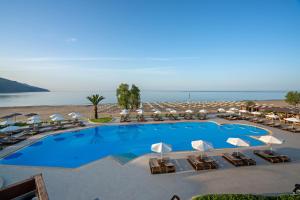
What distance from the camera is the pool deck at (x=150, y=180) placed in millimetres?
8391

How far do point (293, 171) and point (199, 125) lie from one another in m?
15.0

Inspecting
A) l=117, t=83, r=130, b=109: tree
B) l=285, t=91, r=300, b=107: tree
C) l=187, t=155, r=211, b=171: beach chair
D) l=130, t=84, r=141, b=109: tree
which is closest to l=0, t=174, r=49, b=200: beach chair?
l=187, t=155, r=211, b=171: beach chair

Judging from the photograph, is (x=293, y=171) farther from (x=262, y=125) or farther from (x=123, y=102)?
(x=123, y=102)

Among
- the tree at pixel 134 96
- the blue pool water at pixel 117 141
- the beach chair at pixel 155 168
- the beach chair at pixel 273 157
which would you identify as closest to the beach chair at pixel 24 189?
the beach chair at pixel 155 168

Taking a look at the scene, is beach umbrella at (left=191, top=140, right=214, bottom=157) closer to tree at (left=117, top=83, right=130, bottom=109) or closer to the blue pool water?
the blue pool water

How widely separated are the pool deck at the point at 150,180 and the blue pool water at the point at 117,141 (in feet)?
9.18

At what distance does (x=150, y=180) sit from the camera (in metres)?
9.57

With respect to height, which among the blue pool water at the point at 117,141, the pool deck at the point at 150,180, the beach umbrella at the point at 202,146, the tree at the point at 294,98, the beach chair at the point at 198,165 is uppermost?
the tree at the point at 294,98

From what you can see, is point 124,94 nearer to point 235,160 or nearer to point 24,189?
point 235,160

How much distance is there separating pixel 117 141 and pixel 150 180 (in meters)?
10.5

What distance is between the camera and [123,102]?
33125 mm

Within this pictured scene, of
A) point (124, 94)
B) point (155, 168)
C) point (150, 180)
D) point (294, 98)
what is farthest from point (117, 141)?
point (294, 98)

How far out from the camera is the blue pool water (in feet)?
48.0

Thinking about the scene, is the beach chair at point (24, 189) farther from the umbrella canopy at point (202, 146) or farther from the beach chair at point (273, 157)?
the beach chair at point (273, 157)
